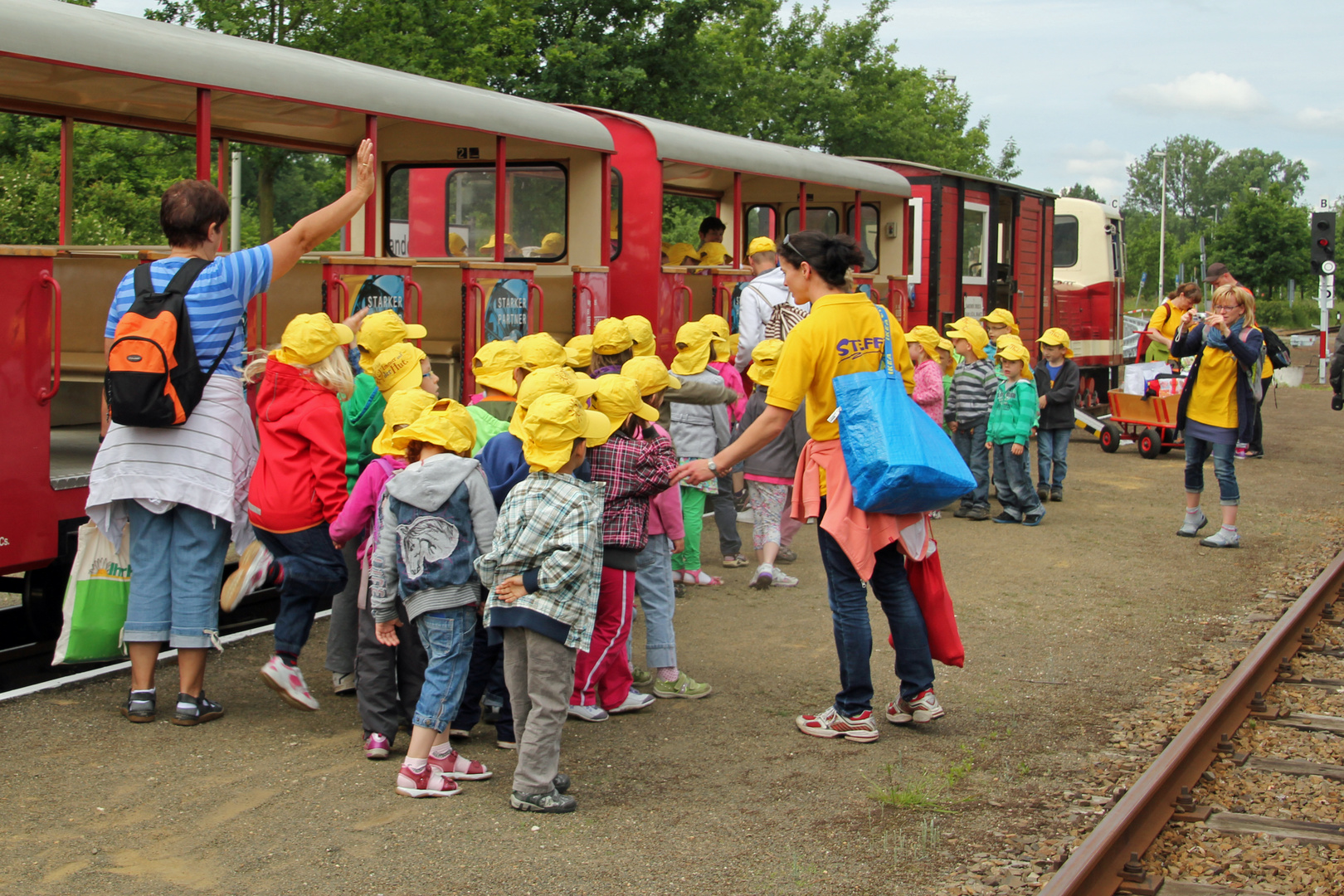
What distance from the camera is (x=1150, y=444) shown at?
14734mm

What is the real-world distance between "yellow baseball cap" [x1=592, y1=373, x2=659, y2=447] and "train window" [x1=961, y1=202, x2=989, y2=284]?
11.2 m

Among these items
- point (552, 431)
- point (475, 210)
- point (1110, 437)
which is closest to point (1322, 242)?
point (1110, 437)

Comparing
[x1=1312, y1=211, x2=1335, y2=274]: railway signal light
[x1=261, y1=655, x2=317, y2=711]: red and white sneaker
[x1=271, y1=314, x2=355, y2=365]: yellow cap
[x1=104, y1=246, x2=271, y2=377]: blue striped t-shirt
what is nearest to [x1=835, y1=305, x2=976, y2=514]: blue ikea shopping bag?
[x1=271, y1=314, x2=355, y2=365]: yellow cap

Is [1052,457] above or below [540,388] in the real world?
below

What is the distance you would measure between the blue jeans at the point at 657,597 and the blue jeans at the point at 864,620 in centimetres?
84

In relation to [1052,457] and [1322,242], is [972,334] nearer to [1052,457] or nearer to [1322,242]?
[1052,457]

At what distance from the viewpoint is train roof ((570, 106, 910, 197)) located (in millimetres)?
10039

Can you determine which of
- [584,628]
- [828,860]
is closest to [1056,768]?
[828,860]

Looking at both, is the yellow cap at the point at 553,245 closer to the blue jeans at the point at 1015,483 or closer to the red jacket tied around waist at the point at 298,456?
the blue jeans at the point at 1015,483

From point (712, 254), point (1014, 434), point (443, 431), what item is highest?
point (712, 254)

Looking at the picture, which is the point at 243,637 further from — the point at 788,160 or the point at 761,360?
the point at 788,160

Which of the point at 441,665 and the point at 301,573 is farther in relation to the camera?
the point at 301,573

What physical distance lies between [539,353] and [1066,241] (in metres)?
16.7

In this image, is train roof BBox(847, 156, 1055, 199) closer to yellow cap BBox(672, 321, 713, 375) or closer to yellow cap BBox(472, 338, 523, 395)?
yellow cap BBox(672, 321, 713, 375)
